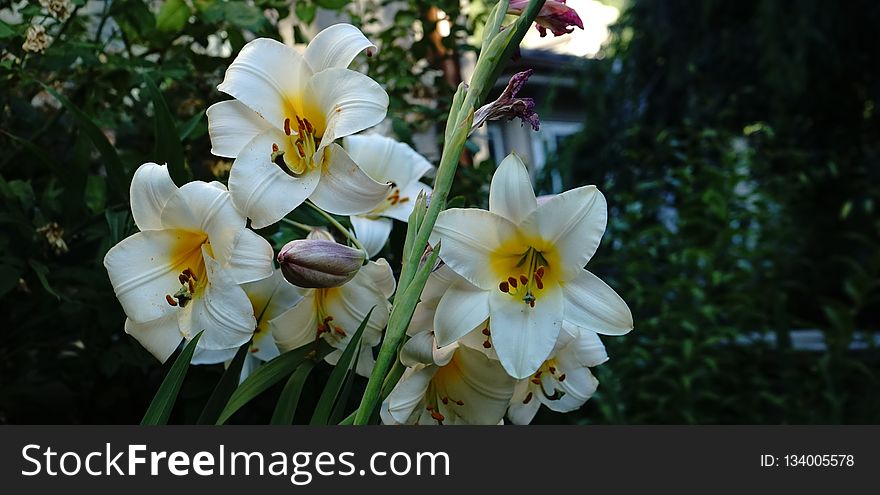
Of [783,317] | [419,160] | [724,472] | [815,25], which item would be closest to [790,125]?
[815,25]

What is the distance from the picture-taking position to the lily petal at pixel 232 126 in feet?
2.13

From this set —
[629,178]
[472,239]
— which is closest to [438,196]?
[472,239]

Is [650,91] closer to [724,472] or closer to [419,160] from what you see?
[419,160]

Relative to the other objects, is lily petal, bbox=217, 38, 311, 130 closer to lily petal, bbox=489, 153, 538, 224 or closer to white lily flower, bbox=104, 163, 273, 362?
white lily flower, bbox=104, 163, 273, 362

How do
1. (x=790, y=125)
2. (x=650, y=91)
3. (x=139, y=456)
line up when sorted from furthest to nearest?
(x=650, y=91)
(x=790, y=125)
(x=139, y=456)

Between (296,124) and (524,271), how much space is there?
0.21m

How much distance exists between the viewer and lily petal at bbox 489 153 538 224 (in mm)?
609

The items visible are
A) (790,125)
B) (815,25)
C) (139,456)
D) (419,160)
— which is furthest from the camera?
(790,125)

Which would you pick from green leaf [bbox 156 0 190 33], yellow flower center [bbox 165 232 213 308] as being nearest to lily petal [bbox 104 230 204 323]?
yellow flower center [bbox 165 232 213 308]

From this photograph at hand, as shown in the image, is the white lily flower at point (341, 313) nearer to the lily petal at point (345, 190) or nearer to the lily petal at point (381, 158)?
the lily petal at point (345, 190)

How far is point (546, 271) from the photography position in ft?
2.08

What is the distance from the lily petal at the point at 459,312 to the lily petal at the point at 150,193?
207mm

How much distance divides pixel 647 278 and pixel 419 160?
62.6 inches

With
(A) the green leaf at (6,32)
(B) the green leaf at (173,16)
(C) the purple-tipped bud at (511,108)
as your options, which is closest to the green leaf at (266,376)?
(C) the purple-tipped bud at (511,108)
